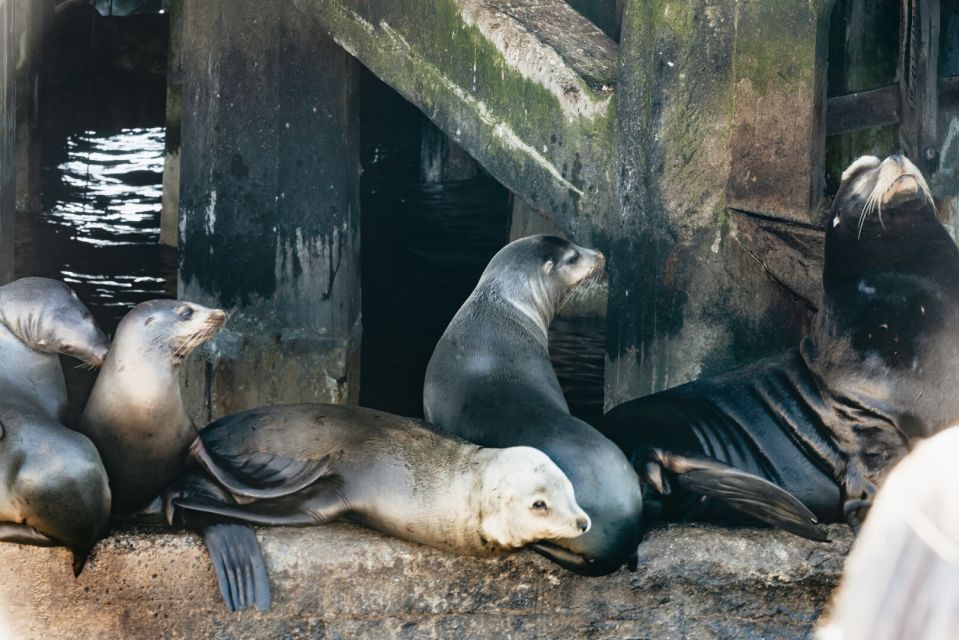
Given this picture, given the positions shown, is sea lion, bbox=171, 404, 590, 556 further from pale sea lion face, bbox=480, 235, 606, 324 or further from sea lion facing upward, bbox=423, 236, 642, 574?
pale sea lion face, bbox=480, 235, 606, 324

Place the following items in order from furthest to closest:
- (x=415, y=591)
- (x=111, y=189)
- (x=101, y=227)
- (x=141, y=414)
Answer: (x=111, y=189) → (x=101, y=227) → (x=141, y=414) → (x=415, y=591)

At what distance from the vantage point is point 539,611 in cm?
391

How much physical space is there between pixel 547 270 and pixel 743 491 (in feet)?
5.34

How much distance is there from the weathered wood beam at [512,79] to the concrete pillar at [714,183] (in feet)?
0.51

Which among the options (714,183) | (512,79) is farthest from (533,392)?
(512,79)

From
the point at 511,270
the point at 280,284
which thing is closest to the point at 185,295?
the point at 280,284

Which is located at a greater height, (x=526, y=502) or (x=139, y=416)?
(x=139, y=416)

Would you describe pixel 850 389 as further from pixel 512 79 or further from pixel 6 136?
pixel 6 136

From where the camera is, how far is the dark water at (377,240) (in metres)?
8.45

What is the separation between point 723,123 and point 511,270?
3.21 feet

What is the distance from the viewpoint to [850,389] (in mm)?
4535

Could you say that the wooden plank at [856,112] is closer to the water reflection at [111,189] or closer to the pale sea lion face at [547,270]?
the pale sea lion face at [547,270]

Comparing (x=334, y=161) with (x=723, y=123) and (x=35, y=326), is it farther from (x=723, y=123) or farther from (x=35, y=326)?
(x=35, y=326)

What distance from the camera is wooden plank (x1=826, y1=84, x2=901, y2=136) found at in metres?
5.21
